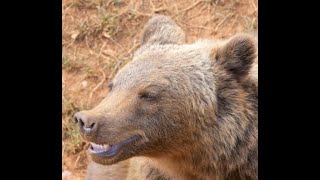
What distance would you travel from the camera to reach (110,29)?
248 inches

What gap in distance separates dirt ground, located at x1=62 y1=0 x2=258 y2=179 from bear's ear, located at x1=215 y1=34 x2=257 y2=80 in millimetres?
2276

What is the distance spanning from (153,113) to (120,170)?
49.8 inches

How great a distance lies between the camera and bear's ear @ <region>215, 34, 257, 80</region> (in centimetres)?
364

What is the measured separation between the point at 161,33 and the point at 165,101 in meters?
0.71

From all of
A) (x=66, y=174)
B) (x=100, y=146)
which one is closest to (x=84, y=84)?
(x=66, y=174)

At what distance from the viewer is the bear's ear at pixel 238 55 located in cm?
364

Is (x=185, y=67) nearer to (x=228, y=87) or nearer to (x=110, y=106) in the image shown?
(x=228, y=87)

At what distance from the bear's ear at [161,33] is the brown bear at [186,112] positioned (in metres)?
0.06

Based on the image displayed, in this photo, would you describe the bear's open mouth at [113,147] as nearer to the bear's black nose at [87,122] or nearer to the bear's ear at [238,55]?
the bear's black nose at [87,122]

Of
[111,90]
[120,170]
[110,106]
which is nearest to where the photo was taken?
[110,106]

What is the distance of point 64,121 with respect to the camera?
5879 mm

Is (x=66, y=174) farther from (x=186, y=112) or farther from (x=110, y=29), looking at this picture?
(x=186, y=112)
